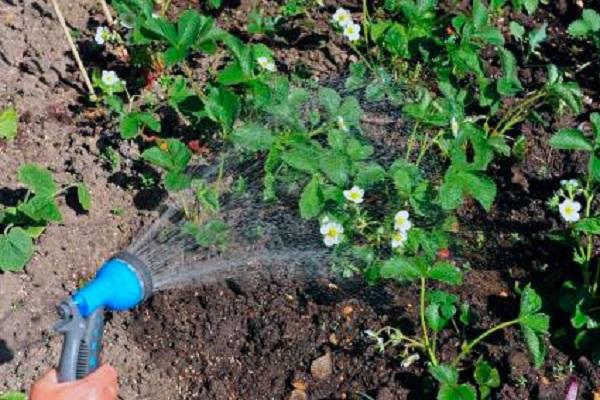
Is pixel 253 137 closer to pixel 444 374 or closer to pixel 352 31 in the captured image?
pixel 352 31

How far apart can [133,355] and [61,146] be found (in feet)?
2.46

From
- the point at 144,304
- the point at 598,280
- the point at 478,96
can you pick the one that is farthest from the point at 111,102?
the point at 598,280

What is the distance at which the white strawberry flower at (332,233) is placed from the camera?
2877mm

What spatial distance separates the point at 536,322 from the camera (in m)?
2.63

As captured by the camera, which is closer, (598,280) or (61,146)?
(598,280)

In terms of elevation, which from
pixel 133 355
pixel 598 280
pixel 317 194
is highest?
pixel 317 194

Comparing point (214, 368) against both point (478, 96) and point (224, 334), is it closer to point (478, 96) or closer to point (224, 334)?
point (224, 334)

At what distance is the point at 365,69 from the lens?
3.46 m

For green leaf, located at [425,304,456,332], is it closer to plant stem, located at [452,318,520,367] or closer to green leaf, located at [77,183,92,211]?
plant stem, located at [452,318,520,367]

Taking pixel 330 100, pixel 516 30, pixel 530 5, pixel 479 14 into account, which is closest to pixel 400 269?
pixel 330 100

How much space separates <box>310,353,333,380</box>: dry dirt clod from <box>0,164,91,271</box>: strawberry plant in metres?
0.77

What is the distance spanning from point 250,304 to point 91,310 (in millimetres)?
696

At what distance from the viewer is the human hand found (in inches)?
84.6

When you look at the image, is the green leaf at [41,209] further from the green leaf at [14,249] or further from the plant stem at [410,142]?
the plant stem at [410,142]
